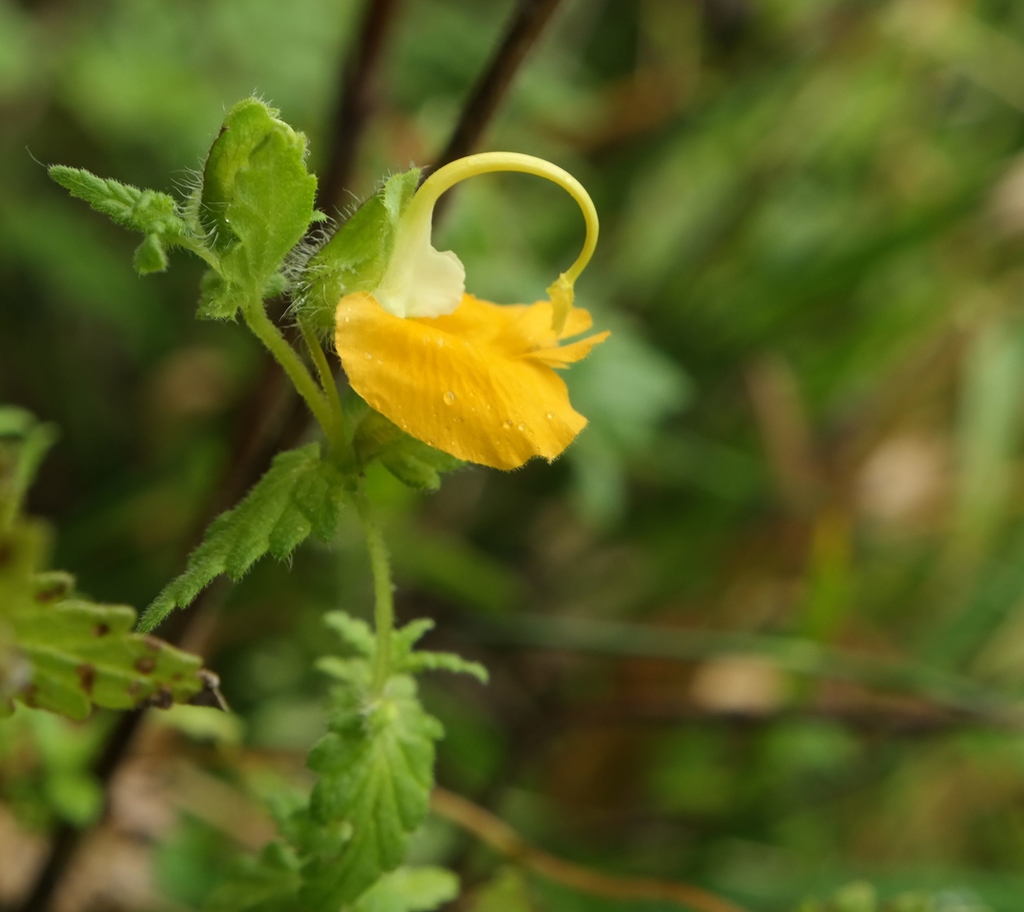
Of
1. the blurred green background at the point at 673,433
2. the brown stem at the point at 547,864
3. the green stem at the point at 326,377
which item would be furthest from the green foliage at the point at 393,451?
the blurred green background at the point at 673,433

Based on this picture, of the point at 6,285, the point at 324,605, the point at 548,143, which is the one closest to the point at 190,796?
the point at 324,605

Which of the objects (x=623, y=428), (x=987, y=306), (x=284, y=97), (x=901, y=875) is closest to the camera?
(x=901, y=875)

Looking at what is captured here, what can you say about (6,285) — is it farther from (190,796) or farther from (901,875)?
(901,875)

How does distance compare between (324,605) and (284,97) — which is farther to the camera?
(284,97)

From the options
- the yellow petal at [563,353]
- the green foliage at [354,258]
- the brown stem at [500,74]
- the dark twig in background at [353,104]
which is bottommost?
the green foliage at [354,258]

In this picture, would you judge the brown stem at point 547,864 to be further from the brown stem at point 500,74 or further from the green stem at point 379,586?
the brown stem at point 500,74
